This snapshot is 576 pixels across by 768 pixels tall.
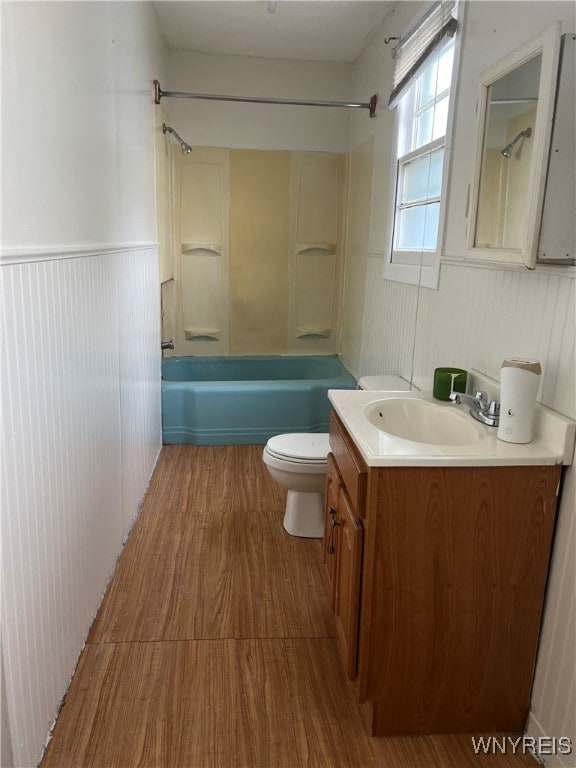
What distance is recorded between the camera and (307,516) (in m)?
2.61

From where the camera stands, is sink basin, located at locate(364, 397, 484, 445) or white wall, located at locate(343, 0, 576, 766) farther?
sink basin, located at locate(364, 397, 484, 445)

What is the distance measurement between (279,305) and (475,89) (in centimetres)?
259

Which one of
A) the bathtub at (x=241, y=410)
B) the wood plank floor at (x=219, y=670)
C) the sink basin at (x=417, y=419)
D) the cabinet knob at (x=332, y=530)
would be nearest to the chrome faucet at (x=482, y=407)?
the sink basin at (x=417, y=419)

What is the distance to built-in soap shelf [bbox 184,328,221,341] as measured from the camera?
14.4 ft

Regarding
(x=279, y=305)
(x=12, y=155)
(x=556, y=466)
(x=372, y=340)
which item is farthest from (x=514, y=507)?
(x=279, y=305)

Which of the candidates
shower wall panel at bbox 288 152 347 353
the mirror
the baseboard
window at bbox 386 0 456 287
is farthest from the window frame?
the baseboard

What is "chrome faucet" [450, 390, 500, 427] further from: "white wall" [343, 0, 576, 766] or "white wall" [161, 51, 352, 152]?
"white wall" [161, 51, 352, 152]

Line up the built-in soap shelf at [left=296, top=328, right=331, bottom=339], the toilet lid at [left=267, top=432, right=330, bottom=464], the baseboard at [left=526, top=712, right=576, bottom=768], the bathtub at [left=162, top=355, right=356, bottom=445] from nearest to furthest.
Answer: the baseboard at [left=526, top=712, right=576, bottom=768] → the toilet lid at [left=267, top=432, right=330, bottom=464] → the bathtub at [left=162, top=355, right=356, bottom=445] → the built-in soap shelf at [left=296, top=328, right=331, bottom=339]

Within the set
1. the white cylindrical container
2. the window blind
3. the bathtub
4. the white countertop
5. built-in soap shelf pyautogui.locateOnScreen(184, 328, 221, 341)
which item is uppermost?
the window blind

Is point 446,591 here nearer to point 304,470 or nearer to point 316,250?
point 304,470

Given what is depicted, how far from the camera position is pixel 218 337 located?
4.44 m

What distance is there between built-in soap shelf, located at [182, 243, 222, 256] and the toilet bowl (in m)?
2.08

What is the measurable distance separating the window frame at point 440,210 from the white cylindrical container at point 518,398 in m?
0.92

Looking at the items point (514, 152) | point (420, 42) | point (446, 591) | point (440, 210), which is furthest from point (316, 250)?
point (446, 591)
